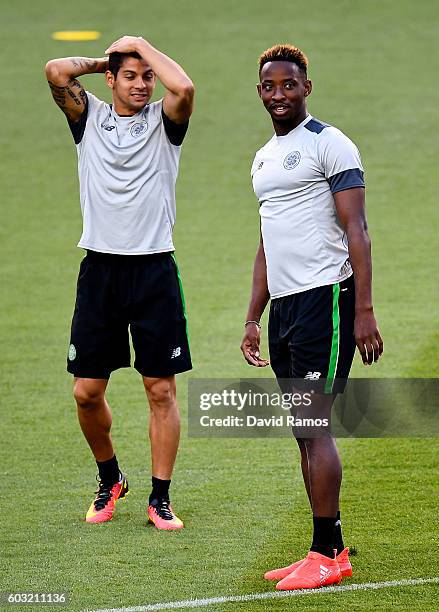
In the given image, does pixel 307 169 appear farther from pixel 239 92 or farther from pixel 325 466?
pixel 239 92

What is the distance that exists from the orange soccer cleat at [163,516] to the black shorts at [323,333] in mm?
1310

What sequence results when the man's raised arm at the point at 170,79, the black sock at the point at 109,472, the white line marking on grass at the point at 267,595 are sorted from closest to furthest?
the white line marking on grass at the point at 267,595 → the man's raised arm at the point at 170,79 → the black sock at the point at 109,472

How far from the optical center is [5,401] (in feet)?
30.3

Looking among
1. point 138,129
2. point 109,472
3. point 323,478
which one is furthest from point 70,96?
point 323,478

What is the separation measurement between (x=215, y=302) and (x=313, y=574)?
6.58m

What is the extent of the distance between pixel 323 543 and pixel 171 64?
2.47 meters

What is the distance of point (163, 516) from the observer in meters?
6.63

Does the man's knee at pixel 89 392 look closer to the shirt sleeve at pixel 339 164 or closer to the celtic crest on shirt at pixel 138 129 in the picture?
the celtic crest on shirt at pixel 138 129

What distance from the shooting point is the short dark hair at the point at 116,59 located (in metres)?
6.59

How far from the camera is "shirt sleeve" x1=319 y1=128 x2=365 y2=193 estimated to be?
18.1 feet

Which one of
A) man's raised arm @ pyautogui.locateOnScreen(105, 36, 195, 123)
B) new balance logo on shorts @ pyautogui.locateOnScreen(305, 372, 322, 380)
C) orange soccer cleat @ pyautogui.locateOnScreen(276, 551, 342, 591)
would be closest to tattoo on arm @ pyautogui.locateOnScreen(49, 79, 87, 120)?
man's raised arm @ pyautogui.locateOnScreen(105, 36, 195, 123)

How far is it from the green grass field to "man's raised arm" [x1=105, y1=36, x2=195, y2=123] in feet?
6.89

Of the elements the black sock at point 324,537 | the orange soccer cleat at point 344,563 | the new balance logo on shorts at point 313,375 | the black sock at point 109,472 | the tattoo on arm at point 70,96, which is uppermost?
the tattoo on arm at point 70,96

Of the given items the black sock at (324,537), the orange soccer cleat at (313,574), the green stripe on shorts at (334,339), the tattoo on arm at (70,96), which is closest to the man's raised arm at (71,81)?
the tattoo on arm at (70,96)
